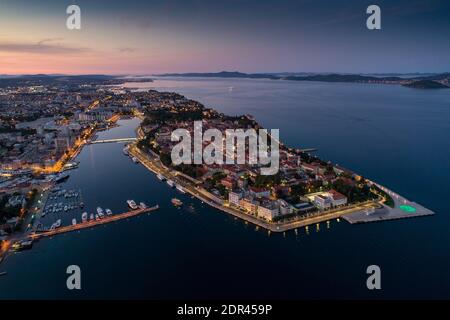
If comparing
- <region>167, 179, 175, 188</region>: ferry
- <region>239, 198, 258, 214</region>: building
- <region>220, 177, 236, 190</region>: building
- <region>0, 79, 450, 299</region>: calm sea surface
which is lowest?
<region>0, 79, 450, 299</region>: calm sea surface

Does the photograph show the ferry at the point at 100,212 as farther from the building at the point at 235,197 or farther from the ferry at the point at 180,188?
the building at the point at 235,197

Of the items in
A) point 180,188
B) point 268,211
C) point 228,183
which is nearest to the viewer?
point 268,211

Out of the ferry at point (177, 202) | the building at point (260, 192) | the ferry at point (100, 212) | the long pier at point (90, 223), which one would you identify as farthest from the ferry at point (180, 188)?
the ferry at point (100, 212)

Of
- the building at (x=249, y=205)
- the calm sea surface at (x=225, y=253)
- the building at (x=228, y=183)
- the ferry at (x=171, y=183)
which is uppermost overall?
the building at (x=228, y=183)

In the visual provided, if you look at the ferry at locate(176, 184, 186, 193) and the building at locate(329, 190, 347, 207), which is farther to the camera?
the ferry at locate(176, 184, 186, 193)

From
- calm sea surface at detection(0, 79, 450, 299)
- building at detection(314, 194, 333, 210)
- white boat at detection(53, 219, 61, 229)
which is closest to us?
calm sea surface at detection(0, 79, 450, 299)

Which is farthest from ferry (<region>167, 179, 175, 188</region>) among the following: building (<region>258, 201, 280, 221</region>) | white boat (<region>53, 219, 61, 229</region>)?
white boat (<region>53, 219, 61, 229</region>)

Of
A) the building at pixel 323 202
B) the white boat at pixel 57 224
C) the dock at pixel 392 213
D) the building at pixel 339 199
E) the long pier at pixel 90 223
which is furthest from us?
the building at pixel 339 199

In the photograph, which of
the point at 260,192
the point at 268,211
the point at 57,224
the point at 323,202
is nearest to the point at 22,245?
the point at 57,224

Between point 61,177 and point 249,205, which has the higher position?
point 61,177

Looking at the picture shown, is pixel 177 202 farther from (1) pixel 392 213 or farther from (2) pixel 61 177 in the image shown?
(1) pixel 392 213

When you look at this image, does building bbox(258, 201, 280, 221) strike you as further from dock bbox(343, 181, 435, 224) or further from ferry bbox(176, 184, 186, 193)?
ferry bbox(176, 184, 186, 193)
